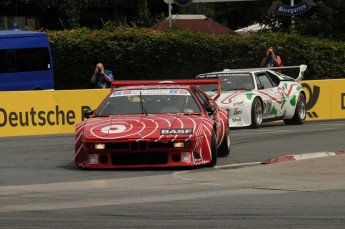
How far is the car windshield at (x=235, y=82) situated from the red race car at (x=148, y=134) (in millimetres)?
7931

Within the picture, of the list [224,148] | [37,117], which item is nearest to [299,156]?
[224,148]

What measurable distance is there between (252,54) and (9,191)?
856 inches

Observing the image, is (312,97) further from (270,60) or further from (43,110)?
(43,110)

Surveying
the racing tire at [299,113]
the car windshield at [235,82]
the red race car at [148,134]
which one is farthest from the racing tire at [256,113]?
the red race car at [148,134]

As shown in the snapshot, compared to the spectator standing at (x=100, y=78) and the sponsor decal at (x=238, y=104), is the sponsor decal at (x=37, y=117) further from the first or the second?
the sponsor decal at (x=238, y=104)

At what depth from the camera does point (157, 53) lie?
104 feet

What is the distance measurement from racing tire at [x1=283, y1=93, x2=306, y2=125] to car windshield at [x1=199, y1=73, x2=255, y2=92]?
69.1 inches

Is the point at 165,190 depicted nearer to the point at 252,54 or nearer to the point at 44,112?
the point at 44,112

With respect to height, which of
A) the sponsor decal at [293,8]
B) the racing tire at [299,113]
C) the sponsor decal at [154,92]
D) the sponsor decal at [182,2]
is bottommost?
the racing tire at [299,113]

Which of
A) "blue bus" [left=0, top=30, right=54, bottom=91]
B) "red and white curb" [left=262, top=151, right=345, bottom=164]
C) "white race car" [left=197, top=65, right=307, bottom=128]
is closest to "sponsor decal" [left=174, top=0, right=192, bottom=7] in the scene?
"blue bus" [left=0, top=30, right=54, bottom=91]

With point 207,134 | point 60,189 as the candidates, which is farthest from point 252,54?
point 60,189

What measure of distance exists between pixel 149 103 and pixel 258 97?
8012 millimetres

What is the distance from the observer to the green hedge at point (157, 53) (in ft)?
103

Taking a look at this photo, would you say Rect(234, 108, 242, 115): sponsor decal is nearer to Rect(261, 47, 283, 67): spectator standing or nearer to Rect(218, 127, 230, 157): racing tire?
Rect(218, 127, 230, 157): racing tire
